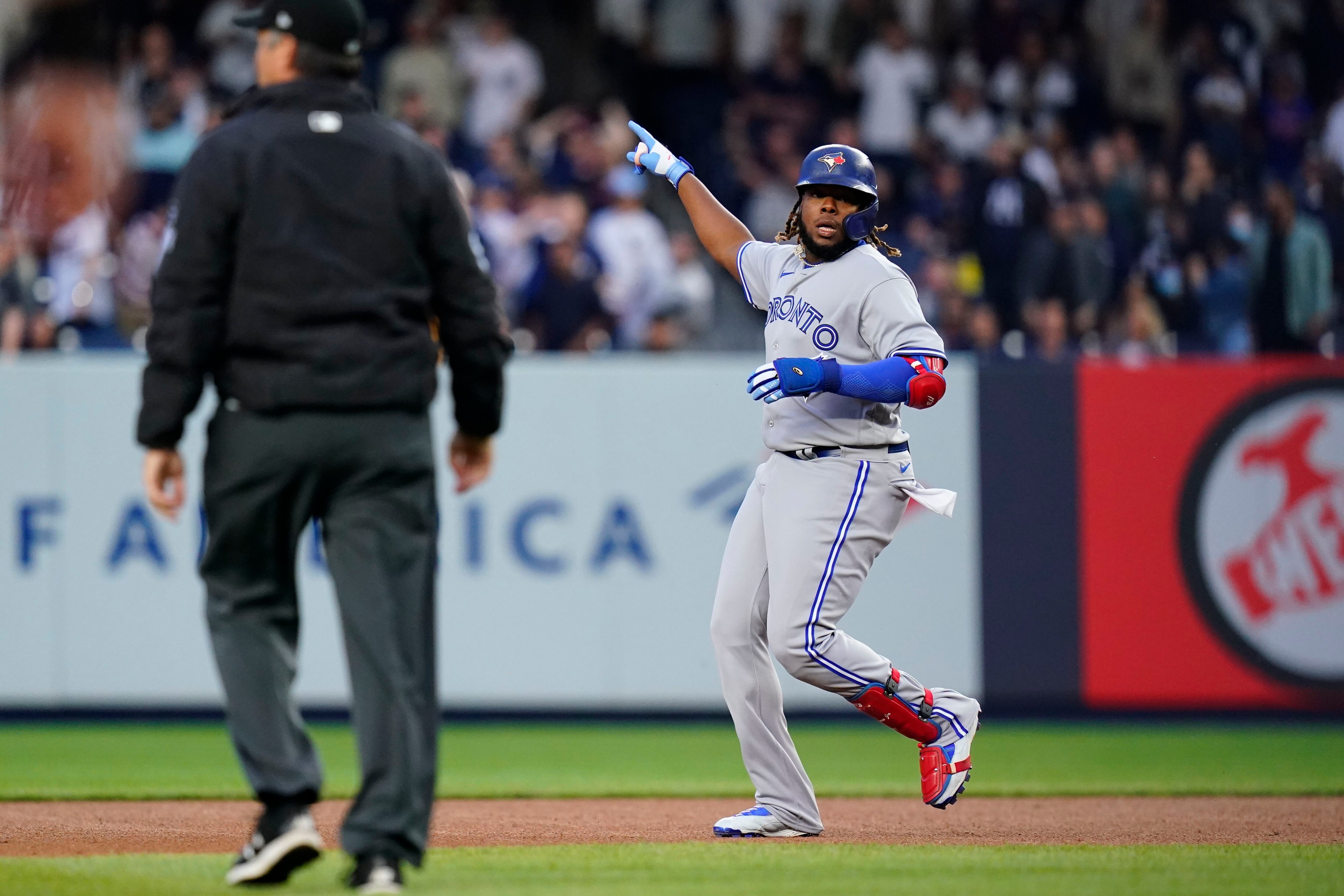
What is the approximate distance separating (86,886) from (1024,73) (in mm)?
12917

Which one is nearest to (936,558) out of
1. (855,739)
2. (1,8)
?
(855,739)

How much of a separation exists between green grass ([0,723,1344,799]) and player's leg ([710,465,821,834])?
1.66 metres

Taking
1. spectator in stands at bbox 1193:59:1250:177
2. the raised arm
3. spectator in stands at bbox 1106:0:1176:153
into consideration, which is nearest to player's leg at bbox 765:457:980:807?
the raised arm

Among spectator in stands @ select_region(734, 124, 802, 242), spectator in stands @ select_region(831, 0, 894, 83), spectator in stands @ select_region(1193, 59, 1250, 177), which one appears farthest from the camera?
spectator in stands @ select_region(831, 0, 894, 83)

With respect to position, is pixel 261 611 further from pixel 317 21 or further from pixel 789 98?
pixel 789 98

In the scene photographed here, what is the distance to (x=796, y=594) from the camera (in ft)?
19.5

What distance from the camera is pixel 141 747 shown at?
373 inches

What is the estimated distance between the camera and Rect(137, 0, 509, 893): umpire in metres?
4.36

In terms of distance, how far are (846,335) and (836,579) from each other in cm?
82

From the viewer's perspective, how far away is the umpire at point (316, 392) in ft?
14.3

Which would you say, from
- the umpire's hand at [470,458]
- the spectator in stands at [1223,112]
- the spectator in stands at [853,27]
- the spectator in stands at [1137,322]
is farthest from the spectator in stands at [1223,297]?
the umpire's hand at [470,458]

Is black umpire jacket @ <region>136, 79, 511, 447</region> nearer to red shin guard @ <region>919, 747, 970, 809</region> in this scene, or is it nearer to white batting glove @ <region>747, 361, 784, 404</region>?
white batting glove @ <region>747, 361, 784, 404</region>

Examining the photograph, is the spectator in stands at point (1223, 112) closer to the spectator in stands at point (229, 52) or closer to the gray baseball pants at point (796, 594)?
the spectator in stands at point (229, 52)

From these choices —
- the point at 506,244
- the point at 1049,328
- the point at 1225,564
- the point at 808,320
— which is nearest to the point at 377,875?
the point at 808,320
